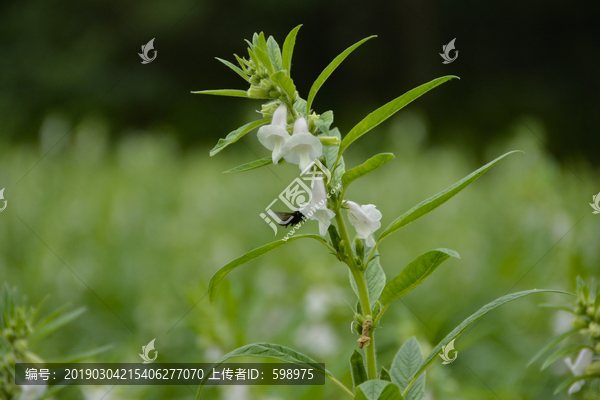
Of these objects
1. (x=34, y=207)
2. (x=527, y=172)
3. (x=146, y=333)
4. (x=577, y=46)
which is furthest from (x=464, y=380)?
(x=577, y=46)

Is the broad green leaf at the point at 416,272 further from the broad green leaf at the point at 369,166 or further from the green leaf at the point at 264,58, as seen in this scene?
the green leaf at the point at 264,58

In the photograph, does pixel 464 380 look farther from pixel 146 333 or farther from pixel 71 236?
pixel 71 236

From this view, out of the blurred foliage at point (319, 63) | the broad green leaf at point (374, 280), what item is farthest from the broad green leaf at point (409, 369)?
the blurred foliage at point (319, 63)

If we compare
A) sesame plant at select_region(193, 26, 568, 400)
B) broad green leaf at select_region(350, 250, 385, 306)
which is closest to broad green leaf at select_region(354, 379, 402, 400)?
sesame plant at select_region(193, 26, 568, 400)

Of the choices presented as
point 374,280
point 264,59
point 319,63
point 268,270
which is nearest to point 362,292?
point 374,280

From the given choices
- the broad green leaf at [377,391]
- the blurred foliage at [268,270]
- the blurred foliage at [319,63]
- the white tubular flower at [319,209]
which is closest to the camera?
the broad green leaf at [377,391]

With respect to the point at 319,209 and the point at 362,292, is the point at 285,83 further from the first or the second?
the point at 362,292
